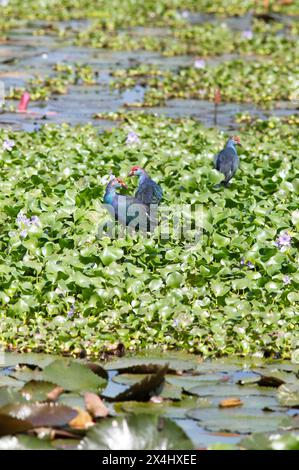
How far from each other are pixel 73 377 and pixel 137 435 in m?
0.85

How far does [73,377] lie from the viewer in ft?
16.9

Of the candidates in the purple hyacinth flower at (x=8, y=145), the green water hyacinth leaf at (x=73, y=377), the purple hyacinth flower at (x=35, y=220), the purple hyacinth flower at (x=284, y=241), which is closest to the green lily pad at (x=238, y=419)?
the green water hyacinth leaf at (x=73, y=377)

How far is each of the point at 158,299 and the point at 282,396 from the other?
→ 129 centimetres

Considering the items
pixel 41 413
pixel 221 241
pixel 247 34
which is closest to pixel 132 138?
pixel 221 241

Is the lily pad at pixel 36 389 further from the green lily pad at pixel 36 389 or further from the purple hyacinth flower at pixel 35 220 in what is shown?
the purple hyacinth flower at pixel 35 220

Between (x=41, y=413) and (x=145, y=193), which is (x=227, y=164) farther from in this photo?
(x=41, y=413)

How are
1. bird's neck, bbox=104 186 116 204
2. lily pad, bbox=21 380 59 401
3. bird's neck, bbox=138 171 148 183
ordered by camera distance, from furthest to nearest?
1. bird's neck, bbox=138 171 148 183
2. bird's neck, bbox=104 186 116 204
3. lily pad, bbox=21 380 59 401

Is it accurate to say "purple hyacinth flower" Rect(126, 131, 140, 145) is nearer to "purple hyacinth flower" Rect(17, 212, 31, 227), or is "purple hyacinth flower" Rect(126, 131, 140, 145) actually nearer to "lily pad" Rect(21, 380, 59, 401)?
"purple hyacinth flower" Rect(17, 212, 31, 227)

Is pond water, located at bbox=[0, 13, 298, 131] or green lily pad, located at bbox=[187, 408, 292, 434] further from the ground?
pond water, located at bbox=[0, 13, 298, 131]

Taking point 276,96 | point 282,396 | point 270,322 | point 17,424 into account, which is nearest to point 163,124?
point 276,96

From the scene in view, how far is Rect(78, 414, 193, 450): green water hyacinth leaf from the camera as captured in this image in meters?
4.36

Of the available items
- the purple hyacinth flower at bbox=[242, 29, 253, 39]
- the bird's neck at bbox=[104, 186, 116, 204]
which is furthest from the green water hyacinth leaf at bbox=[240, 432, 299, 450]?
the purple hyacinth flower at bbox=[242, 29, 253, 39]

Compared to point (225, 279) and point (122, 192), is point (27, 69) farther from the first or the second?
point (225, 279)

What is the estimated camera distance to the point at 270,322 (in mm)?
6078
